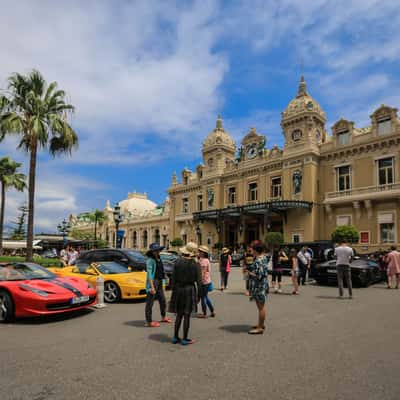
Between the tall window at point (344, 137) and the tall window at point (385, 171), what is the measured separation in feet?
11.4

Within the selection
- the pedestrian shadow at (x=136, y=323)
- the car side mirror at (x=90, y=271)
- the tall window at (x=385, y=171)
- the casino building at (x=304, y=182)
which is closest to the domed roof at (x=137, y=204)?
the casino building at (x=304, y=182)

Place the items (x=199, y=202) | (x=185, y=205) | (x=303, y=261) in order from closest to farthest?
(x=303, y=261) → (x=199, y=202) → (x=185, y=205)

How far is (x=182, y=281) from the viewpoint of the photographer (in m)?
5.53

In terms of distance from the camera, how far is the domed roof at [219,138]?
40.3 m

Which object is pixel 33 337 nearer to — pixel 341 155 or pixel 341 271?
pixel 341 271

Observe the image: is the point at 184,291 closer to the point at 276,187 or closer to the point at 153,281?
the point at 153,281

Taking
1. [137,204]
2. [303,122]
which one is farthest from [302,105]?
[137,204]

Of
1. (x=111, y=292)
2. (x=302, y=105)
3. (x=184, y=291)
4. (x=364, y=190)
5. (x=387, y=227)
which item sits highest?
(x=302, y=105)

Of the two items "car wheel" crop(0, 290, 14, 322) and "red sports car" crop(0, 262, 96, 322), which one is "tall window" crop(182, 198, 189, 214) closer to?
"red sports car" crop(0, 262, 96, 322)

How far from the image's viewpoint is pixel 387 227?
26.3m

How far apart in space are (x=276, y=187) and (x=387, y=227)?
1089 cm

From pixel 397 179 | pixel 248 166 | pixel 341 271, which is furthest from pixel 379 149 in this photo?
pixel 341 271

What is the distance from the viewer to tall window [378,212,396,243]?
25.9 m

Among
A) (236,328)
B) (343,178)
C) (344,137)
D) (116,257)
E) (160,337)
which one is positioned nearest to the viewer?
(160,337)
